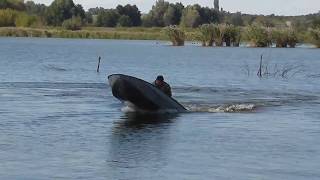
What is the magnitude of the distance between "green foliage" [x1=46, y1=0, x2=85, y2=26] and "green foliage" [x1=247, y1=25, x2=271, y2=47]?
8025 centimetres

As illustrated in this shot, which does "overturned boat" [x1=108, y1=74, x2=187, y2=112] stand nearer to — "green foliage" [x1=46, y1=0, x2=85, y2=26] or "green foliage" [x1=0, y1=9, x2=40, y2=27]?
"green foliage" [x1=0, y1=9, x2=40, y2=27]

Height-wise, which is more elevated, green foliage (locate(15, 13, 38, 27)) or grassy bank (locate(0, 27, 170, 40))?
green foliage (locate(15, 13, 38, 27))

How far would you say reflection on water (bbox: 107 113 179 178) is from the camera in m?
20.2

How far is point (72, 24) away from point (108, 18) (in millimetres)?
17563

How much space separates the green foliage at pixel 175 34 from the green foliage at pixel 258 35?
33.3 feet

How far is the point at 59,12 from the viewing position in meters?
190

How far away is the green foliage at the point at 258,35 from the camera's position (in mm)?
111569

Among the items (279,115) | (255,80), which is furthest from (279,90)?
(279,115)

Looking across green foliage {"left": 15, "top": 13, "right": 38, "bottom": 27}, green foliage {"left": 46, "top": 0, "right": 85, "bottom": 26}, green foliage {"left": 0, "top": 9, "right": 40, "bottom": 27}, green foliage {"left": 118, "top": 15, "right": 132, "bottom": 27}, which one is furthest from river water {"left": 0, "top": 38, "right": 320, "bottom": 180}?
green foliage {"left": 118, "top": 15, "right": 132, "bottom": 27}

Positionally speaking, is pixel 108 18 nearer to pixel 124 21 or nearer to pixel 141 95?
pixel 124 21

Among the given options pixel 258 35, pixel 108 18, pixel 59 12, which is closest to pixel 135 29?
pixel 108 18

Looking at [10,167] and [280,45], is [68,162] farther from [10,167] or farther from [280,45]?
[280,45]

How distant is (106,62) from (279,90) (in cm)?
3334

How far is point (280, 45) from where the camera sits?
402 ft
